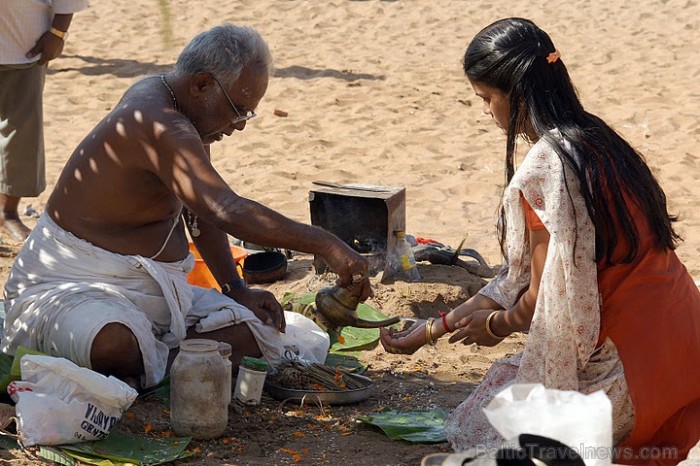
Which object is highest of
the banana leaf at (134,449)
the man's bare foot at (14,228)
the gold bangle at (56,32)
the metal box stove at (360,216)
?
the gold bangle at (56,32)

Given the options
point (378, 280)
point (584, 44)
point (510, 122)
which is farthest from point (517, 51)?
point (584, 44)

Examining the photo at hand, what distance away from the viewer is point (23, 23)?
606 cm

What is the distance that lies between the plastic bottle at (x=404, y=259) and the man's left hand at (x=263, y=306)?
125cm

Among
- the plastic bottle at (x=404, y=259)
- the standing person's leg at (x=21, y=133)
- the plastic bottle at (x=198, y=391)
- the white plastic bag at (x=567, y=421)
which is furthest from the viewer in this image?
the standing person's leg at (x=21, y=133)

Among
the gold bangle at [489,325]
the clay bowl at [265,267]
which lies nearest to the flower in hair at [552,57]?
the gold bangle at [489,325]

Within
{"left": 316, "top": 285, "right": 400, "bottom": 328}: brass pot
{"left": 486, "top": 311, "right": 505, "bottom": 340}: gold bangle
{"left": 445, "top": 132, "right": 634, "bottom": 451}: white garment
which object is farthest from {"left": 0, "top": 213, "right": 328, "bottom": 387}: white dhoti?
{"left": 445, "top": 132, "right": 634, "bottom": 451}: white garment

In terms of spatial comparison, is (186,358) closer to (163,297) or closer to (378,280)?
(163,297)

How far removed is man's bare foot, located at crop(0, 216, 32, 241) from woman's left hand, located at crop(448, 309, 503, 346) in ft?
12.0

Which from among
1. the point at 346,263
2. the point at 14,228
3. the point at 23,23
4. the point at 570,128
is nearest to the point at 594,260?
the point at 570,128

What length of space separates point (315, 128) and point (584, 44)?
15.2 ft

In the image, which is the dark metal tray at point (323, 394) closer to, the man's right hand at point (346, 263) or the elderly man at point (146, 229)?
the elderly man at point (146, 229)

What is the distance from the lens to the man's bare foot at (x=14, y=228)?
6.42 m

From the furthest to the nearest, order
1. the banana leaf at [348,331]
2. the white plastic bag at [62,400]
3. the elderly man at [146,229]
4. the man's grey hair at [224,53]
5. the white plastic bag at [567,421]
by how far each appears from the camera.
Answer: the banana leaf at [348,331], the man's grey hair at [224,53], the elderly man at [146,229], the white plastic bag at [62,400], the white plastic bag at [567,421]

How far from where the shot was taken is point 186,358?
372 centimetres
